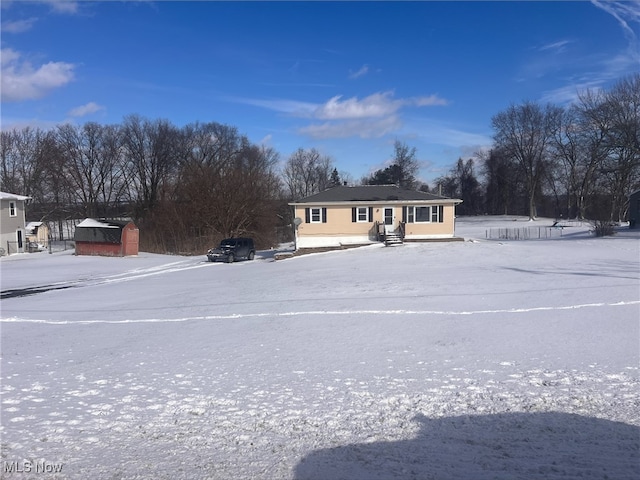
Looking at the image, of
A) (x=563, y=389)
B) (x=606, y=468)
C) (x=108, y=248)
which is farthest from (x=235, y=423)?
(x=108, y=248)

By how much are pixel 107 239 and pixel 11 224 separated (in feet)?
30.9

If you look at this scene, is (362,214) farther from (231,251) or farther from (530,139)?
(530,139)

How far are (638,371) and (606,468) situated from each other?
12.1ft

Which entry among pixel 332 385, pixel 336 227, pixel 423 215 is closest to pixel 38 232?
pixel 336 227

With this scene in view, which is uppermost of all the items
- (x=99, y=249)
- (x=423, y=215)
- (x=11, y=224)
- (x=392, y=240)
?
(x=423, y=215)

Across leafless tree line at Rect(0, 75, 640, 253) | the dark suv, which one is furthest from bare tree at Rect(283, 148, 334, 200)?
the dark suv

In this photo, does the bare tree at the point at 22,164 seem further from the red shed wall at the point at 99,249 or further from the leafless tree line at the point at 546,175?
the leafless tree line at the point at 546,175

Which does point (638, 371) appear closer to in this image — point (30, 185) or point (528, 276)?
point (528, 276)

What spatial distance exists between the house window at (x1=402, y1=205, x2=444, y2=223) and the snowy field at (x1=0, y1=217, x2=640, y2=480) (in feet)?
59.9

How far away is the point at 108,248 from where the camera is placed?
1617 inches

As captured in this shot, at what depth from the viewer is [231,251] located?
34.3m

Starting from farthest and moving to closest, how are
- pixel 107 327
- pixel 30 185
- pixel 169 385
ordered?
pixel 30 185, pixel 107 327, pixel 169 385

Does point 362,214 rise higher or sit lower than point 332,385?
higher

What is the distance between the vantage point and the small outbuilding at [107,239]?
4062cm
